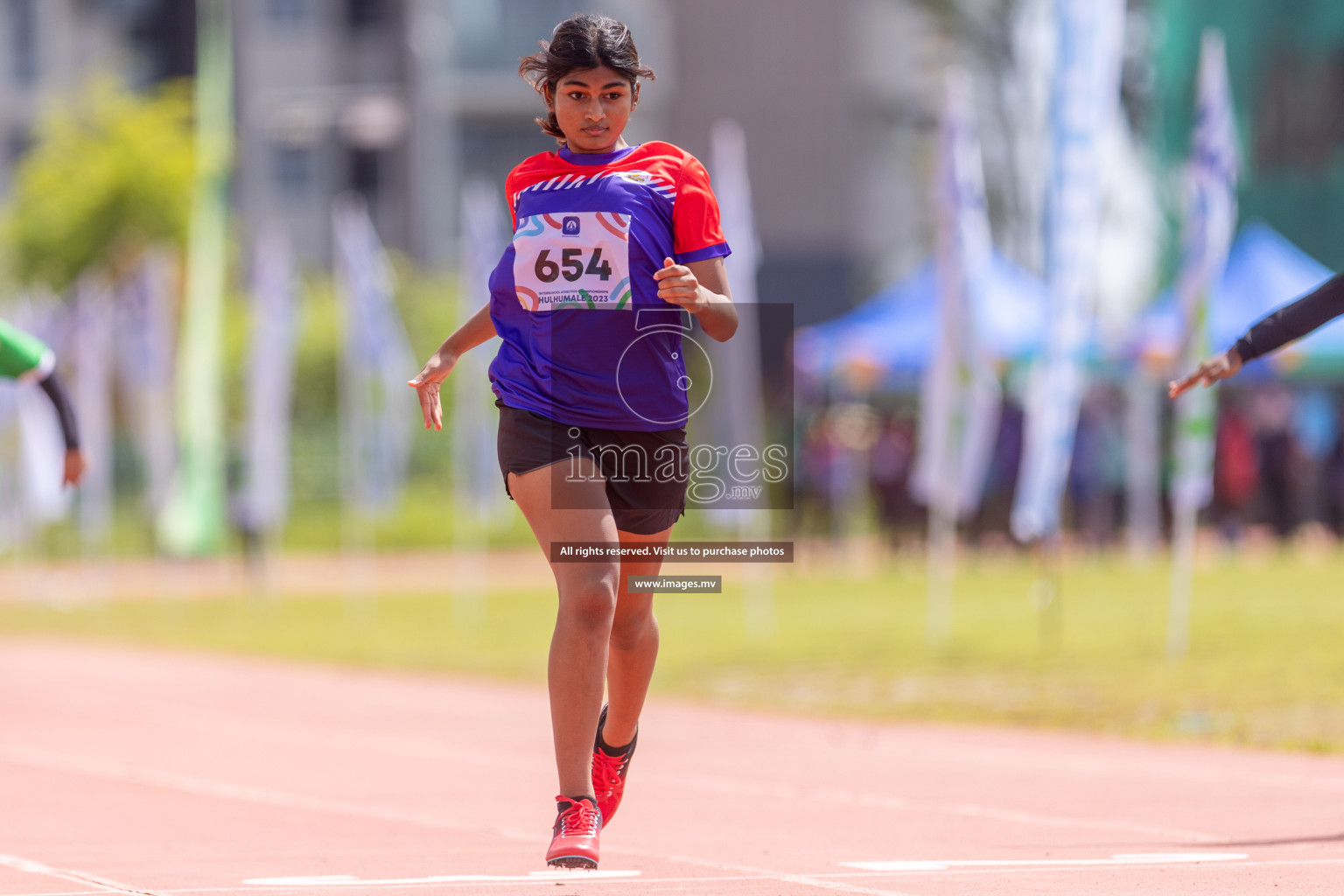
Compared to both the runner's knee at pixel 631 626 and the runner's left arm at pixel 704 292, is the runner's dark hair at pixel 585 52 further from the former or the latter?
the runner's knee at pixel 631 626

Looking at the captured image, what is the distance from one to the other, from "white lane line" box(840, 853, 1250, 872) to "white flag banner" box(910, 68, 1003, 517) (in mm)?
9745

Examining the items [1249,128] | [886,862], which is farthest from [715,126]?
[886,862]

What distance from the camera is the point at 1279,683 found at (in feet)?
40.3

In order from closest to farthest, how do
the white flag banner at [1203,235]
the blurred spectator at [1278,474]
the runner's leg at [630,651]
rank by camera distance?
the runner's leg at [630,651] < the white flag banner at [1203,235] < the blurred spectator at [1278,474]

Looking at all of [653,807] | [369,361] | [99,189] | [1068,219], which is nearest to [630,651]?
[653,807]

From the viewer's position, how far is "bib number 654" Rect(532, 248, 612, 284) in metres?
5.48

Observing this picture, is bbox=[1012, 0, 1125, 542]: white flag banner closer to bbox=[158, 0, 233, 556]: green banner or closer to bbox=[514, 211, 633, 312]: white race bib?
bbox=[514, 211, 633, 312]: white race bib

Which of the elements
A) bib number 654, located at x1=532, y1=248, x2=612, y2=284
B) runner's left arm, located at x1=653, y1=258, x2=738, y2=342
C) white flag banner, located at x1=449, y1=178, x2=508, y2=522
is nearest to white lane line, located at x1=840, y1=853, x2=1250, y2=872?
runner's left arm, located at x1=653, y1=258, x2=738, y2=342

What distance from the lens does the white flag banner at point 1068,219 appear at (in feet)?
45.1

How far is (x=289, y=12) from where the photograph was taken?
184 ft

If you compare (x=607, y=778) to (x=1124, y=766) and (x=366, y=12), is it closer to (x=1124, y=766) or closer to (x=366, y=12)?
(x=1124, y=766)

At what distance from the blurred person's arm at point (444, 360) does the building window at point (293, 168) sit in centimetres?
5173

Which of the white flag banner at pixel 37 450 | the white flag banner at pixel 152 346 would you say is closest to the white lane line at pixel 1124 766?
the white flag banner at pixel 37 450

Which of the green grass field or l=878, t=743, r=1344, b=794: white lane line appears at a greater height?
the green grass field
